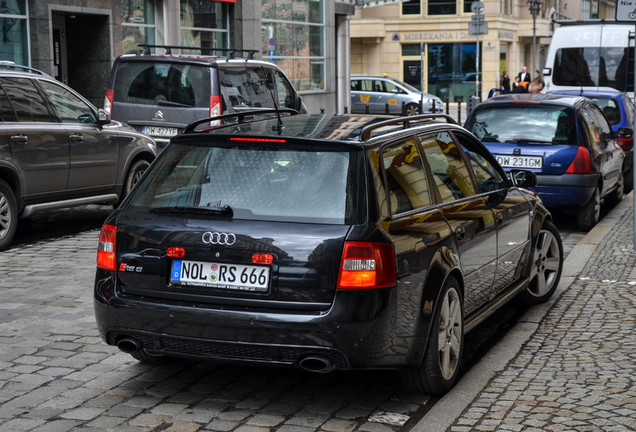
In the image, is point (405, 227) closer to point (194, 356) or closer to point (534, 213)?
point (194, 356)

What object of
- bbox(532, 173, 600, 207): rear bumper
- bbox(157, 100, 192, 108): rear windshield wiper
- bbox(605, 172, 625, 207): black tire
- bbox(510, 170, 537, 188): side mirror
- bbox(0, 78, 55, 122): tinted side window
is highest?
bbox(0, 78, 55, 122): tinted side window

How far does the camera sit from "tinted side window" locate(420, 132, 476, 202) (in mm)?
5961

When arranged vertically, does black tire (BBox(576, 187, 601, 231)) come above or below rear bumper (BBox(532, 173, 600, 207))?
below

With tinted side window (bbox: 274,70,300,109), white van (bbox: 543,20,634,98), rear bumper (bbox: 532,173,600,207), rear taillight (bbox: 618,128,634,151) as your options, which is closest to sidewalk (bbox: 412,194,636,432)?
rear bumper (bbox: 532,173,600,207)

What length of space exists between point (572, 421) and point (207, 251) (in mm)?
1951

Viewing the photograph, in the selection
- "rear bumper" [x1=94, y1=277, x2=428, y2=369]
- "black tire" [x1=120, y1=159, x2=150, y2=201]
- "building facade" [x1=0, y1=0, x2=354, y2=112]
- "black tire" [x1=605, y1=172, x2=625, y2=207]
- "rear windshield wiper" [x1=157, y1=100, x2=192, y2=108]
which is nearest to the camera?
"rear bumper" [x1=94, y1=277, x2=428, y2=369]

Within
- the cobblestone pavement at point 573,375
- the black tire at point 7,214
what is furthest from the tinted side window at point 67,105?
the cobblestone pavement at point 573,375

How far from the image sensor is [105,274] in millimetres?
5398

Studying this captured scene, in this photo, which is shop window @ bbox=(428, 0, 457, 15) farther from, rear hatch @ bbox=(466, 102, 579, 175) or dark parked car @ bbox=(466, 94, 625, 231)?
rear hatch @ bbox=(466, 102, 579, 175)

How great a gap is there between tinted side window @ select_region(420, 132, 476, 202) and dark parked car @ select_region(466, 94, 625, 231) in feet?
18.2

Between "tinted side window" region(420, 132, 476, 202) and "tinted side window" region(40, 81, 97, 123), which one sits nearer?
"tinted side window" region(420, 132, 476, 202)

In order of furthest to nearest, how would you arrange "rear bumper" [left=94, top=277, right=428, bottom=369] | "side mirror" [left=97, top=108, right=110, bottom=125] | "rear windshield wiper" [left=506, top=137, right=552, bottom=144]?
"rear windshield wiper" [left=506, top=137, right=552, bottom=144] → "side mirror" [left=97, top=108, right=110, bottom=125] → "rear bumper" [left=94, top=277, right=428, bottom=369]

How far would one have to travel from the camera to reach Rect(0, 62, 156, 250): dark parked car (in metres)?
10.3

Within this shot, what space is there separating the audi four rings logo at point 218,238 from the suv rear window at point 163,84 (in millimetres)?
8205
